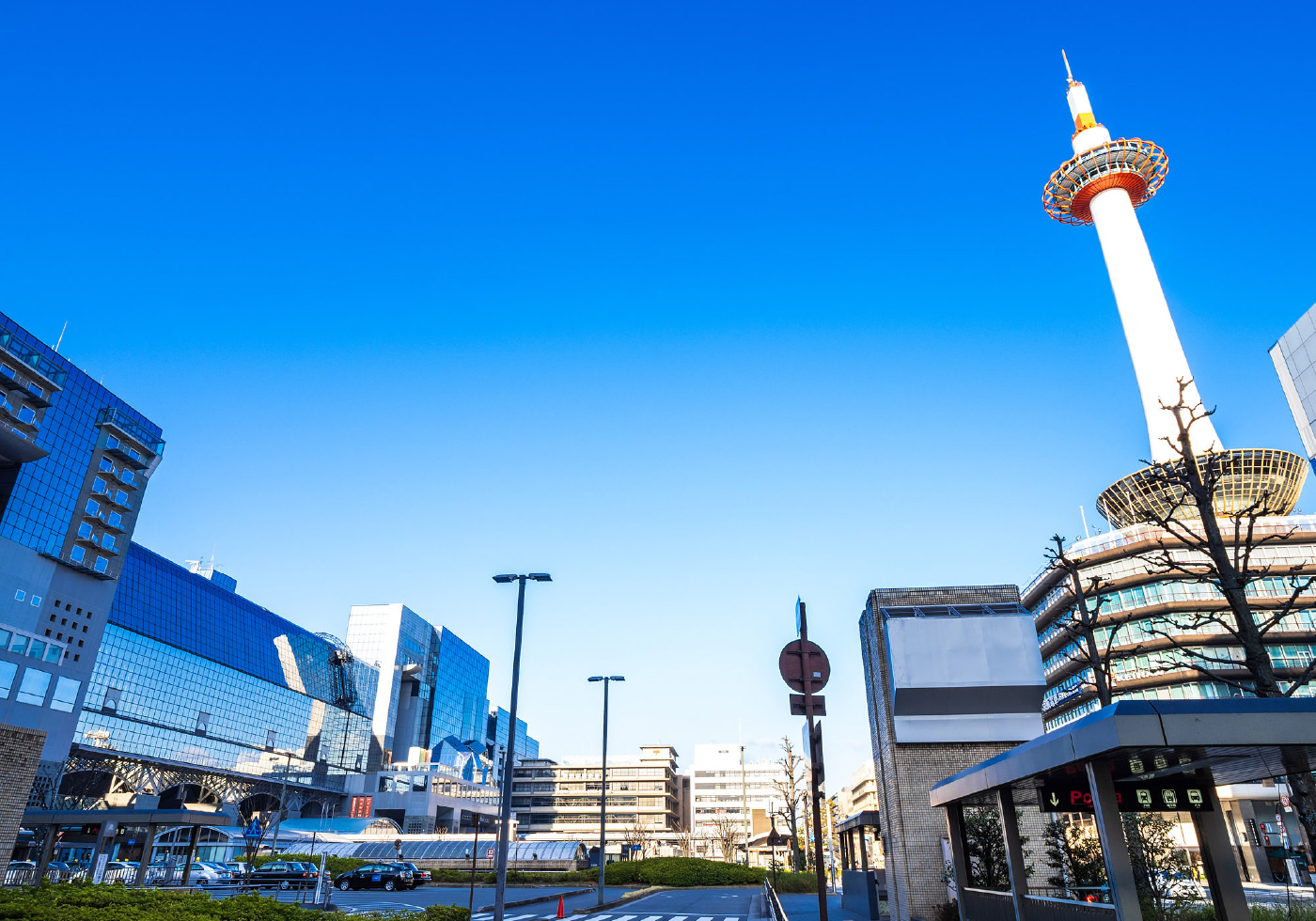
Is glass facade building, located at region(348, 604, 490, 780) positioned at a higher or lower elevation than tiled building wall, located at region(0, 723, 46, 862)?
higher

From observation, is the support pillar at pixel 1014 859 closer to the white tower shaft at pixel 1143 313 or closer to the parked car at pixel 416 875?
the parked car at pixel 416 875

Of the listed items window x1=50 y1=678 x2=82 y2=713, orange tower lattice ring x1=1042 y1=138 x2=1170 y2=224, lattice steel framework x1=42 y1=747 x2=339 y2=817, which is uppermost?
orange tower lattice ring x1=1042 y1=138 x2=1170 y2=224

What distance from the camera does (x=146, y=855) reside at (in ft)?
102

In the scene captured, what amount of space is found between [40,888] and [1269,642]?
80.2 metres

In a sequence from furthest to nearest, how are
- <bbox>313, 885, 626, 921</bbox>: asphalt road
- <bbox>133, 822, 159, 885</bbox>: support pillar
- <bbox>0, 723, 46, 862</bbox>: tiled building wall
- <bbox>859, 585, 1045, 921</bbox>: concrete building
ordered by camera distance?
<bbox>313, 885, 626, 921</bbox>: asphalt road → <bbox>133, 822, 159, 885</bbox>: support pillar → <bbox>859, 585, 1045, 921</bbox>: concrete building → <bbox>0, 723, 46, 862</bbox>: tiled building wall

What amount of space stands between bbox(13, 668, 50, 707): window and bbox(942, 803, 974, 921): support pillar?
246ft

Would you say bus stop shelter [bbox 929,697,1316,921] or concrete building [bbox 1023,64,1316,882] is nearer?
bus stop shelter [bbox 929,697,1316,921]

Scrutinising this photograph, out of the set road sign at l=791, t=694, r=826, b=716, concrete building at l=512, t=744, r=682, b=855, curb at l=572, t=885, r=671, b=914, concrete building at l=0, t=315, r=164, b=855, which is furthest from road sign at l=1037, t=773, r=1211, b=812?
concrete building at l=512, t=744, r=682, b=855

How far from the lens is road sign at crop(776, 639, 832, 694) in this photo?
9.98 metres

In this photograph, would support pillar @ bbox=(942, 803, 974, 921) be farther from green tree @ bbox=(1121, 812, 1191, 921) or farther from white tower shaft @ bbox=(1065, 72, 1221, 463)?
white tower shaft @ bbox=(1065, 72, 1221, 463)

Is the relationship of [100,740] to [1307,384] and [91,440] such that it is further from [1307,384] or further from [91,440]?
[1307,384]

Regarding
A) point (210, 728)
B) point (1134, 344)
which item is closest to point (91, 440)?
point (210, 728)

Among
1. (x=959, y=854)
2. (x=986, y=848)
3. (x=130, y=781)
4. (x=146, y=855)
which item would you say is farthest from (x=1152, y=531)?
(x=130, y=781)

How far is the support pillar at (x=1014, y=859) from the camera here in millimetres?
13648
